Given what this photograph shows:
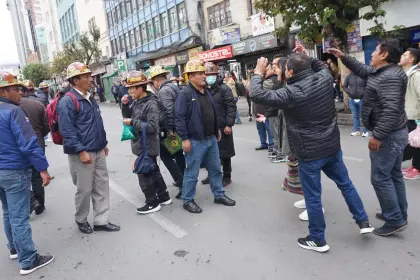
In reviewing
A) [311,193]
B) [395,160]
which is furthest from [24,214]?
[395,160]

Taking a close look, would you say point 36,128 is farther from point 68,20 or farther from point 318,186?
point 68,20

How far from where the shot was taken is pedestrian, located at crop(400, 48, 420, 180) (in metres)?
4.54

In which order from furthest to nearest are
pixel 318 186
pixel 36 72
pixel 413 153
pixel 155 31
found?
pixel 36 72
pixel 155 31
pixel 413 153
pixel 318 186

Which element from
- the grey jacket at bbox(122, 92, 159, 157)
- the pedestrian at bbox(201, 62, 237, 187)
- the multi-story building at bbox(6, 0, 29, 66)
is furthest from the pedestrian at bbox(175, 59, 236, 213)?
the multi-story building at bbox(6, 0, 29, 66)

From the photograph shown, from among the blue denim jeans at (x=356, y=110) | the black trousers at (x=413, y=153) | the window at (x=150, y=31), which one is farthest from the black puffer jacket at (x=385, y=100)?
the window at (x=150, y=31)

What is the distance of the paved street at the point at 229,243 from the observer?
3109 mm

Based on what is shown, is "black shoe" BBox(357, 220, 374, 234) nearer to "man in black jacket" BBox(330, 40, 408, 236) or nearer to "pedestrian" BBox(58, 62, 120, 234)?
"man in black jacket" BBox(330, 40, 408, 236)

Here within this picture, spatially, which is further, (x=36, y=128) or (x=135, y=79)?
(x=36, y=128)

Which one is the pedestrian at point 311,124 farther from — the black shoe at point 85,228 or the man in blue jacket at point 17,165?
the black shoe at point 85,228

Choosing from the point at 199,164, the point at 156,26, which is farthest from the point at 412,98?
the point at 156,26

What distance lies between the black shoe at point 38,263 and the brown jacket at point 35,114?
2.43 meters

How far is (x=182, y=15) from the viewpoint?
26.0 meters

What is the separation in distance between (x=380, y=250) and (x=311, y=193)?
2.60 ft

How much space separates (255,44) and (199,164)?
15.1 metres
